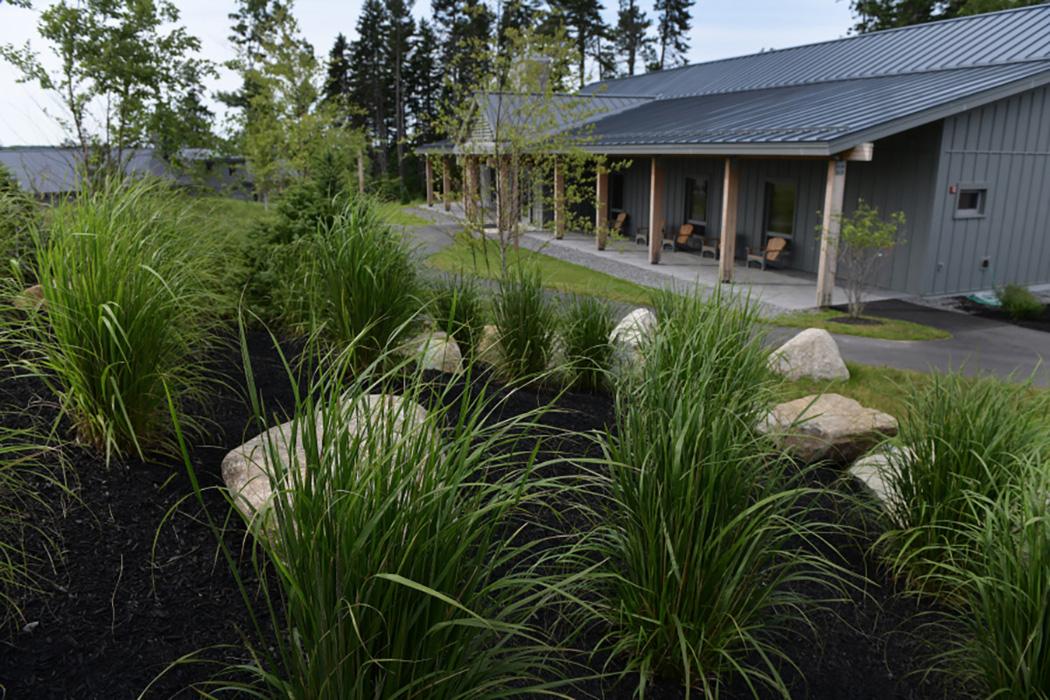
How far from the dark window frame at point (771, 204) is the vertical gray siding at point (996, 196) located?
3.13 metres

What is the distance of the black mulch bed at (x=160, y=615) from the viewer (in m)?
2.13

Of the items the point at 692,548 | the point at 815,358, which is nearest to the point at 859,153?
the point at 815,358

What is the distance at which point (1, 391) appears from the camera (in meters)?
3.50

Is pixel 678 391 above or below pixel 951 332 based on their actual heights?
above

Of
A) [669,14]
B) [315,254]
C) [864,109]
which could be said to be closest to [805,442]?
[315,254]

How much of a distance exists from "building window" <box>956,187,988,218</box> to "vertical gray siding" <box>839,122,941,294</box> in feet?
2.09

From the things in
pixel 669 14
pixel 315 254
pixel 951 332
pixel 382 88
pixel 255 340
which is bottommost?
pixel 951 332

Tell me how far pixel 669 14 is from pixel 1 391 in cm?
5040

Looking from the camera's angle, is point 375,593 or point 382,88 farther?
point 382,88

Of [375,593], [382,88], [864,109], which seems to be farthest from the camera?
[382,88]

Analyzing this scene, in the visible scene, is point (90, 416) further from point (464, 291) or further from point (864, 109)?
point (864, 109)

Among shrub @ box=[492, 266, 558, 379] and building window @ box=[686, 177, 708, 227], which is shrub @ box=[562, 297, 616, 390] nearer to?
shrub @ box=[492, 266, 558, 379]

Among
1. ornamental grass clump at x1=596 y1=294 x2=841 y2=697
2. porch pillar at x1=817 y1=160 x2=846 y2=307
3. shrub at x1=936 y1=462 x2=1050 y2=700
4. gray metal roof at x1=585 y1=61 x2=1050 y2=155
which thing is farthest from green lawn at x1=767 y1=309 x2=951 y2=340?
ornamental grass clump at x1=596 y1=294 x2=841 y2=697

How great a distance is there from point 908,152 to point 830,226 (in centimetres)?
230
